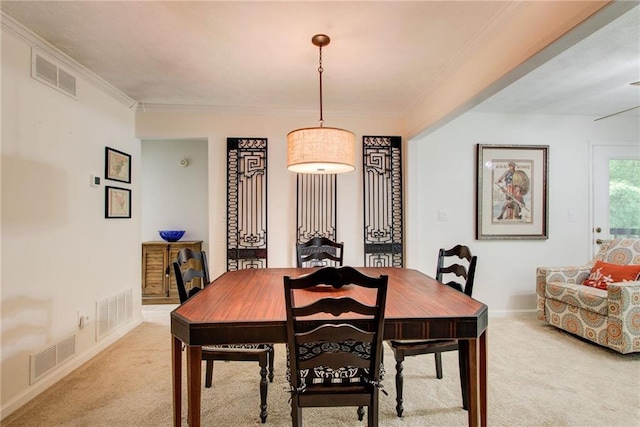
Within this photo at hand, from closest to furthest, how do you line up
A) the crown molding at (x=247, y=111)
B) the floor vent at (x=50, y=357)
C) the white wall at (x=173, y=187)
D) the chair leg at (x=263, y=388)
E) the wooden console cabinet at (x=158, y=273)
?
the chair leg at (x=263, y=388), the floor vent at (x=50, y=357), the crown molding at (x=247, y=111), the wooden console cabinet at (x=158, y=273), the white wall at (x=173, y=187)

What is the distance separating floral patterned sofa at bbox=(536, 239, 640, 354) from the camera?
2.71 m

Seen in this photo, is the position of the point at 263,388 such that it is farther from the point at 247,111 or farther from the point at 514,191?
the point at 514,191

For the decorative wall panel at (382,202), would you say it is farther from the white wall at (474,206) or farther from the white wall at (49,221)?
the white wall at (49,221)

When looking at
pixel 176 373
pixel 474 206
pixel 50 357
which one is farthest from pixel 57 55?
pixel 474 206

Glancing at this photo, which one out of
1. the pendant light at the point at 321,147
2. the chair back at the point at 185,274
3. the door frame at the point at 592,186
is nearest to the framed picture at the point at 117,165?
the chair back at the point at 185,274

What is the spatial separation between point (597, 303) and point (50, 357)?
4483 millimetres

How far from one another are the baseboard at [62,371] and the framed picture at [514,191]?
4093mm

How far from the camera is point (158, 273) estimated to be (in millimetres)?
4457

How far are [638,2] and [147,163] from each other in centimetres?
541

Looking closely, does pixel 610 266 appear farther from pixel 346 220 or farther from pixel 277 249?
pixel 277 249

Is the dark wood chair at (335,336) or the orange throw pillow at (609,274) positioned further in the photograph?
the orange throw pillow at (609,274)

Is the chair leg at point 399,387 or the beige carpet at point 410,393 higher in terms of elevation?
the chair leg at point 399,387

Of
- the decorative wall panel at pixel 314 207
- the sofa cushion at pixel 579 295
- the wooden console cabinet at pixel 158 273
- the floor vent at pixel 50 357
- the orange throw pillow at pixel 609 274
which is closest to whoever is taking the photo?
the floor vent at pixel 50 357

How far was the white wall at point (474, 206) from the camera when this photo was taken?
12.9 feet
